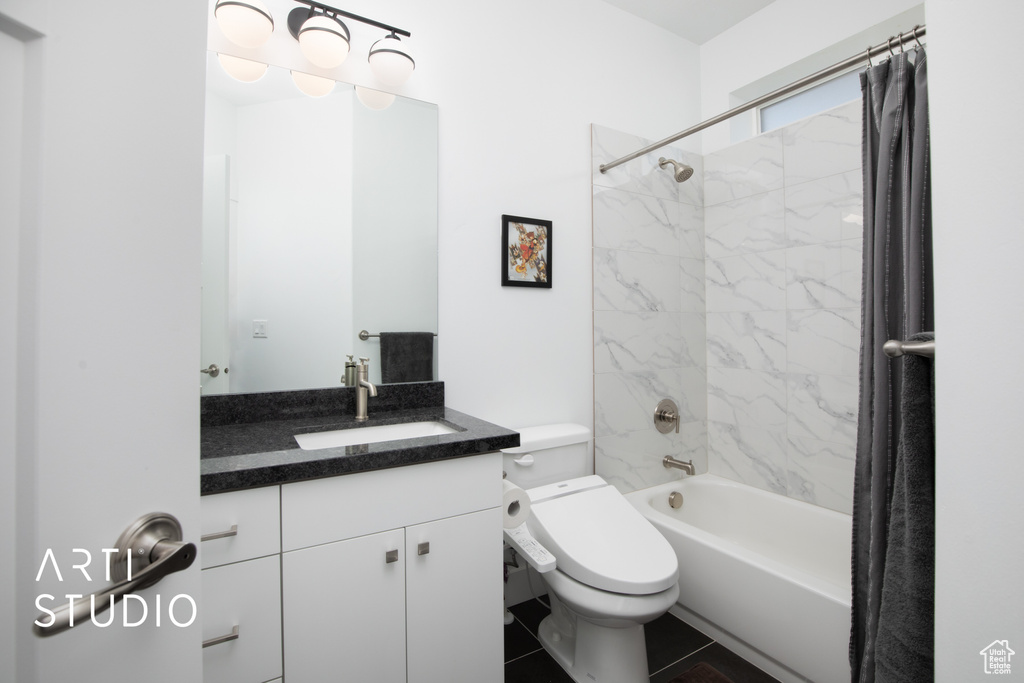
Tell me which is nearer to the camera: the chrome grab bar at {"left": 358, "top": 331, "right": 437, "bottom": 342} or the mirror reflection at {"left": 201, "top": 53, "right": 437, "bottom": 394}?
the mirror reflection at {"left": 201, "top": 53, "right": 437, "bottom": 394}

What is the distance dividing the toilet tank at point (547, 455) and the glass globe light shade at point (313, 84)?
4.80 ft

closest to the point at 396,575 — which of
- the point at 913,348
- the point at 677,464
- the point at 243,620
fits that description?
the point at 243,620

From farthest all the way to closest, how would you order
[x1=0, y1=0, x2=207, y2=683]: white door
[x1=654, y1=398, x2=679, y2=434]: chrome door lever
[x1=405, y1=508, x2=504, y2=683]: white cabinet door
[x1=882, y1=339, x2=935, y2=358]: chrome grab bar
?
[x1=654, y1=398, x2=679, y2=434]: chrome door lever → [x1=405, y1=508, x2=504, y2=683]: white cabinet door → [x1=882, y1=339, x2=935, y2=358]: chrome grab bar → [x1=0, y1=0, x2=207, y2=683]: white door

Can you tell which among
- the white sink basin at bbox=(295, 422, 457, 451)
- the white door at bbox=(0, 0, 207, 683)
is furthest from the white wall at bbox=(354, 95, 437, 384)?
the white door at bbox=(0, 0, 207, 683)

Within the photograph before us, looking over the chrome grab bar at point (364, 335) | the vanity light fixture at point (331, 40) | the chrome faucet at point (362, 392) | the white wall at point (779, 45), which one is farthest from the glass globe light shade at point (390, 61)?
the white wall at point (779, 45)

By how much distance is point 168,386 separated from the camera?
17.3 inches

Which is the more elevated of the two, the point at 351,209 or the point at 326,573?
the point at 351,209

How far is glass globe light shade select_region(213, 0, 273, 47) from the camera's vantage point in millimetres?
1399

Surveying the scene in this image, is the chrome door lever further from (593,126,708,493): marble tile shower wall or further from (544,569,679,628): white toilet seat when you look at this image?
Answer: (544,569,679,628): white toilet seat

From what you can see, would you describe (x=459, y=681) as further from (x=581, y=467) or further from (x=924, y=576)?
(x=924, y=576)

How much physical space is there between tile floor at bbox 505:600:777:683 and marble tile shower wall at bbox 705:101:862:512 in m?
0.81

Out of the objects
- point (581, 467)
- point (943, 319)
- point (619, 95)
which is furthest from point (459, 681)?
point (619, 95)

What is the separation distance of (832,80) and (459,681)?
2967 millimetres

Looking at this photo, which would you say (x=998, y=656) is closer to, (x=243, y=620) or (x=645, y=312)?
(x=243, y=620)
